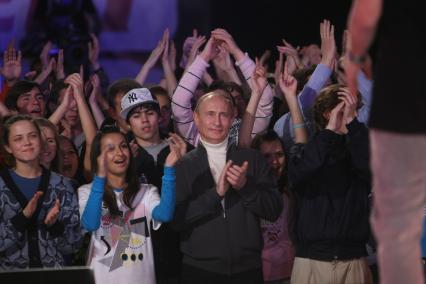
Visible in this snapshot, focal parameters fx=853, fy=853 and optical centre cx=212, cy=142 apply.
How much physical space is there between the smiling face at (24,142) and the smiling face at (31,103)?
107 cm

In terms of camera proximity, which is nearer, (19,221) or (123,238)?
(19,221)

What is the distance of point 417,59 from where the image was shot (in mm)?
2299

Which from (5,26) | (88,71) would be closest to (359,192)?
(88,71)

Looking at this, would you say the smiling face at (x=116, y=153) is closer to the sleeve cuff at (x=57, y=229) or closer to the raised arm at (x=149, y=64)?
the sleeve cuff at (x=57, y=229)

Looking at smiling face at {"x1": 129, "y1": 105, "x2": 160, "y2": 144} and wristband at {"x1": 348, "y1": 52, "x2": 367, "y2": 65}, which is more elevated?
smiling face at {"x1": 129, "y1": 105, "x2": 160, "y2": 144}

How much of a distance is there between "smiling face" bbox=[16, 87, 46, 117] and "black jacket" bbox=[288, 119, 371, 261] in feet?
6.12

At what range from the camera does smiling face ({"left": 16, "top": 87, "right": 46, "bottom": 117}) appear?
17.8 feet

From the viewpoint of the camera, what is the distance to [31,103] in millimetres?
5418

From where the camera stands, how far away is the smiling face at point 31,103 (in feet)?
17.8

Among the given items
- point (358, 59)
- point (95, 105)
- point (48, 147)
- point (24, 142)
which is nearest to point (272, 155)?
point (48, 147)

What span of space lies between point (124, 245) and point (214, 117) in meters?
0.80

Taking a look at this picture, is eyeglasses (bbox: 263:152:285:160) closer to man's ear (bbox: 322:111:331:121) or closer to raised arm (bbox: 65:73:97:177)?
man's ear (bbox: 322:111:331:121)

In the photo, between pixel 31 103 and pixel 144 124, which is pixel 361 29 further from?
pixel 31 103

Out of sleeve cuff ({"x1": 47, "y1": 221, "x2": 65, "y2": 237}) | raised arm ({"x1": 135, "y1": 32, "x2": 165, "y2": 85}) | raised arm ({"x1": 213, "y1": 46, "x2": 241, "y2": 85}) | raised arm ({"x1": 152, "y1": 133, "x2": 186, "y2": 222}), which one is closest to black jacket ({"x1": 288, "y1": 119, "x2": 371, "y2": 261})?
raised arm ({"x1": 152, "y1": 133, "x2": 186, "y2": 222})
